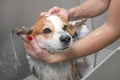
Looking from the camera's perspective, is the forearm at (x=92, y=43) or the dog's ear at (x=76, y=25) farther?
the dog's ear at (x=76, y=25)

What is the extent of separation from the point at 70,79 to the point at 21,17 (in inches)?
12.0

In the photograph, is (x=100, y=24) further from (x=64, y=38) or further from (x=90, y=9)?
(x=64, y=38)

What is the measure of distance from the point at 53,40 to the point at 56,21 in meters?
0.07

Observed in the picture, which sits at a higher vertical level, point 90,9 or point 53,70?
point 90,9

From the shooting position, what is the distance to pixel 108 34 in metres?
0.75

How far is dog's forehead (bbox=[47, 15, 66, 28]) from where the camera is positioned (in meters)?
0.80

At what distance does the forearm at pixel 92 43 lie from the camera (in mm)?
746

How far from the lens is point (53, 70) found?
0.89 meters

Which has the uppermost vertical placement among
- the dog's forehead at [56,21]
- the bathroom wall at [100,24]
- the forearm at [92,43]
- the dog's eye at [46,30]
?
the dog's forehead at [56,21]

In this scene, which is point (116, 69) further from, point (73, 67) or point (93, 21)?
point (93, 21)

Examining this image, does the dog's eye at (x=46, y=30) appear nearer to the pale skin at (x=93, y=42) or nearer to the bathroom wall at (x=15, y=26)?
the pale skin at (x=93, y=42)

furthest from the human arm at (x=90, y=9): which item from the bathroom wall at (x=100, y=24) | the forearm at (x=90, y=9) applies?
the bathroom wall at (x=100, y=24)

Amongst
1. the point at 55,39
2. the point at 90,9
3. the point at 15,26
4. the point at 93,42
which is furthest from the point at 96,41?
the point at 15,26

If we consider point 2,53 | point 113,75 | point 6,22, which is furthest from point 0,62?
point 113,75
